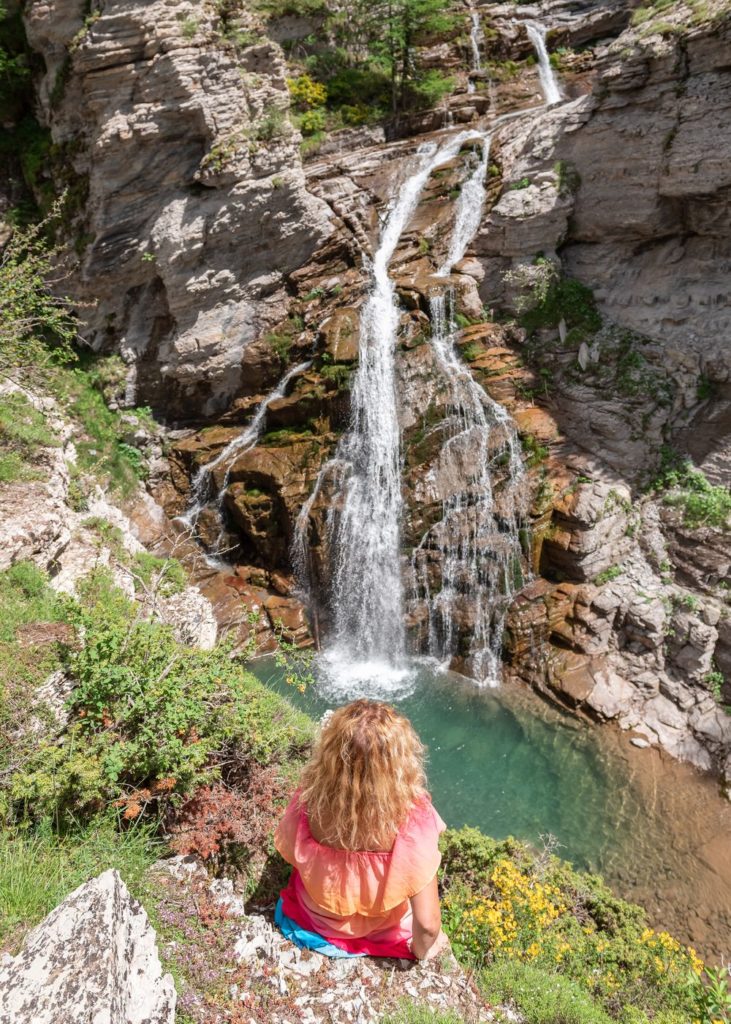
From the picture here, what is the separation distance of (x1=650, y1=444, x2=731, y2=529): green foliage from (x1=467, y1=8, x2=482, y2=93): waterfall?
552 inches

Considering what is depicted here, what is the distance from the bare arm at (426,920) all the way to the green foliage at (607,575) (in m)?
8.03

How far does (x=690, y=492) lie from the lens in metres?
9.91

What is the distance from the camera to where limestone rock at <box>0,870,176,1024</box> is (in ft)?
6.12

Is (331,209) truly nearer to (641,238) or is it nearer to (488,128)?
(488,128)

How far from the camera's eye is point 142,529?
11797mm

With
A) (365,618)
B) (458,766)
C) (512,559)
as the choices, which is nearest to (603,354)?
(512,559)

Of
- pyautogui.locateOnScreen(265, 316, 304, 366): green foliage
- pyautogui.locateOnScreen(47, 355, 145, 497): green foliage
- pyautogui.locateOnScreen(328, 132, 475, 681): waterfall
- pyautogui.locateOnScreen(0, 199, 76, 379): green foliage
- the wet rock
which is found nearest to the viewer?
pyautogui.locateOnScreen(0, 199, 76, 379): green foliage

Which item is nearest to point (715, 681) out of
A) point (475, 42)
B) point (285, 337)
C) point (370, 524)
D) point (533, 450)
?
point (533, 450)

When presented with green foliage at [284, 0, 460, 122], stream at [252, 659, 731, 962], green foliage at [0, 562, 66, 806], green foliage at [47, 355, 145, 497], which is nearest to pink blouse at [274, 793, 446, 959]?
green foliage at [0, 562, 66, 806]

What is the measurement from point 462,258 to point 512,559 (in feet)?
24.8

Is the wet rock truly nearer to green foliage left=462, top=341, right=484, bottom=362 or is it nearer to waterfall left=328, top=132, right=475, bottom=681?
waterfall left=328, top=132, right=475, bottom=681

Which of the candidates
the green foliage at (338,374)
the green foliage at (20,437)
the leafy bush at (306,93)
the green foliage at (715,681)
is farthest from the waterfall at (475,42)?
A: the green foliage at (715,681)

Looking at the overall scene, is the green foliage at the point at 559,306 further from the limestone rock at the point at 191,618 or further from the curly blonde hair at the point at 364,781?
the curly blonde hair at the point at 364,781

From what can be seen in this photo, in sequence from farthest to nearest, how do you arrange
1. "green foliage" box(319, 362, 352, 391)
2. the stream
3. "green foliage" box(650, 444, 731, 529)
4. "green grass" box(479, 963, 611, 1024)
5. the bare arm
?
"green foliage" box(319, 362, 352, 391)
"green foliage" box(650, 444, 731, 529)
the stream
"green grass" box(479, 963, 611, 1024)
the bare arm
